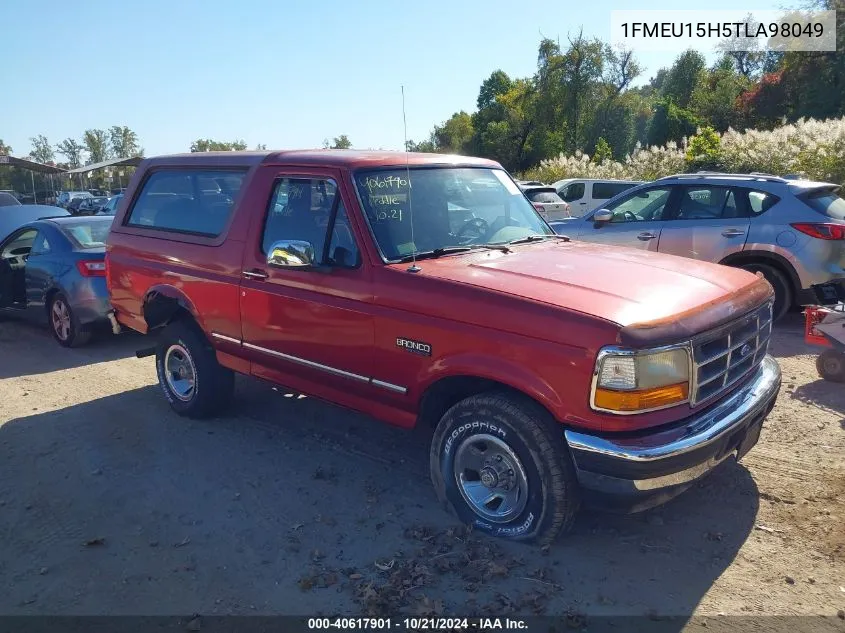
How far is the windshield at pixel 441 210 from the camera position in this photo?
13.8 feet

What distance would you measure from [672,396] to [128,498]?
335cm

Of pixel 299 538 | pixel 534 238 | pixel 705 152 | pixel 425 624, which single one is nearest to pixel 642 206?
pixel 534 238

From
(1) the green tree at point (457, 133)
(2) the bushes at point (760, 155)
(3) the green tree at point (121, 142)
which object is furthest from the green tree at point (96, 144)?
(2) the bushes at point (760, 155)

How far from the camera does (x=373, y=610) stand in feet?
10.4

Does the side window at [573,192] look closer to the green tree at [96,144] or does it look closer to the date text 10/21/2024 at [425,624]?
the date text 10/21/2024 at [425,624]

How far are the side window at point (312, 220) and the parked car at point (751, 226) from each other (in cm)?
360

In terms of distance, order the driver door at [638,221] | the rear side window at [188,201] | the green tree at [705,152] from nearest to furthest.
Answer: the rear side window at [188,201]
the driver door at [638,221]
the green tree at [705,152]

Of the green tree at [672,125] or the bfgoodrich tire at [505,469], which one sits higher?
the green tree at [672,125]

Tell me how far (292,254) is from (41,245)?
19.8 feet

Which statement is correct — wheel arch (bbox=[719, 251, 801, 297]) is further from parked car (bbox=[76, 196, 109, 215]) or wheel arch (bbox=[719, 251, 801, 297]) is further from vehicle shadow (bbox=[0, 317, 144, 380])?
parked car (bbox=[76, 196, 109, 215])

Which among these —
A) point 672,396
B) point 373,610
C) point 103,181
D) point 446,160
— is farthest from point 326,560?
point 103,181

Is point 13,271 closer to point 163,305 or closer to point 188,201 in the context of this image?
point 163,305

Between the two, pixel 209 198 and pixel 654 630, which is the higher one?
pixel 209 198

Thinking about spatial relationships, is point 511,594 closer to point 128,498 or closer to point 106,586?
point 106,586
